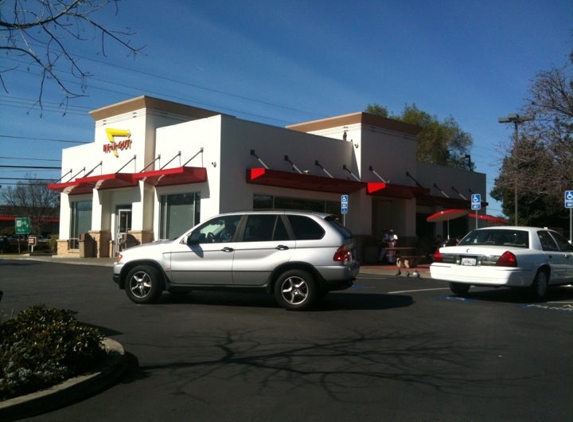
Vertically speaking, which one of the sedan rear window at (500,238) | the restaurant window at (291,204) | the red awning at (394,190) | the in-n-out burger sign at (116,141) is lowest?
the sedan rear window at (500,238)

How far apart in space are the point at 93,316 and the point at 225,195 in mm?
13803

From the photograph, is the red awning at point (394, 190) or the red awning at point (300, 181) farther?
the red awning at point (394, 190)

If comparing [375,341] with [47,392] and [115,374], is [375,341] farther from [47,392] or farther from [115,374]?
[47,392]

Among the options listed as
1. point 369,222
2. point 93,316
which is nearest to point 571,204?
point 369,222

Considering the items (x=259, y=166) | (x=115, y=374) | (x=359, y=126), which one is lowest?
(x=115, y=374)

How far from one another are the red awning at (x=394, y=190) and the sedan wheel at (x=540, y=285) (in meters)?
14.8

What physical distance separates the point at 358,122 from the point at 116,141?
1187 cm

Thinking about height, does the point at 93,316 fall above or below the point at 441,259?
below

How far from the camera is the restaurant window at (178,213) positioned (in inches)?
963

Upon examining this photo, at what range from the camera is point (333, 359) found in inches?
272

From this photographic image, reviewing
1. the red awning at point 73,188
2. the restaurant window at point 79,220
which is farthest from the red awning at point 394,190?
the restaurant window at point 79,220

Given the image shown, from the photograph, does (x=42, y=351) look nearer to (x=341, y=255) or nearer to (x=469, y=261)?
(x=341, y=255)

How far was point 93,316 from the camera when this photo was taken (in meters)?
9.88

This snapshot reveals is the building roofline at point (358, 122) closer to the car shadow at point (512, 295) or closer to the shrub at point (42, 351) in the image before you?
the car shadow at point (512, 295)
